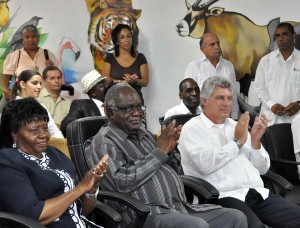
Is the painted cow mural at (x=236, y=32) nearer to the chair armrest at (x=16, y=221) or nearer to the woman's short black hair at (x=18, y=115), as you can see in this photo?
the woman's short black hair at (x=18, y=115)

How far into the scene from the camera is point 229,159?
3742mm

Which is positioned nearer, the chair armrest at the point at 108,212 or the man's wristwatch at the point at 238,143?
the chair armrest at the point at 108,212

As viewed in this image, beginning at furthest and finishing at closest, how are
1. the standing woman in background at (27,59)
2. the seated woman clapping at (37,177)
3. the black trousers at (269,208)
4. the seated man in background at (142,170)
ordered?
the standing woman in background at (27,59)
the black trousers at (269,208)
the seated man in background at (142,170)
the seated woman clapping at (37,177)

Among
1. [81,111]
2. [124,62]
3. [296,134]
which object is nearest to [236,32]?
[124,62]

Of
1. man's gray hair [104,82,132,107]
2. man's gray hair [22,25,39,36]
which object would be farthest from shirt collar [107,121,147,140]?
man's gray hair [22,25,39,36]

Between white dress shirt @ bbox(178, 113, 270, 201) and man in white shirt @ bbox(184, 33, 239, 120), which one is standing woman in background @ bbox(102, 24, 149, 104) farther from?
white dress shirt @ bbox(178, 113, 270, 201)

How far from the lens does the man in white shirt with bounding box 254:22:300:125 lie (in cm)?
645

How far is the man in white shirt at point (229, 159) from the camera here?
3.74 meters

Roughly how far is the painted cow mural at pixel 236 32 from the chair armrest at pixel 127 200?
4013 millimetres

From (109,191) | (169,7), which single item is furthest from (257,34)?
(109,191)

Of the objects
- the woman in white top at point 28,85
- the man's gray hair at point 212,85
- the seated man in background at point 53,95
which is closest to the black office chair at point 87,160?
the man's gray hair at point 212,85

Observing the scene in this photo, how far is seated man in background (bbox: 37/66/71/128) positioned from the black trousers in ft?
8.99

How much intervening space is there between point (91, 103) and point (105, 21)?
7.20ft

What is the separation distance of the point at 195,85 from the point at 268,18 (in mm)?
1408
